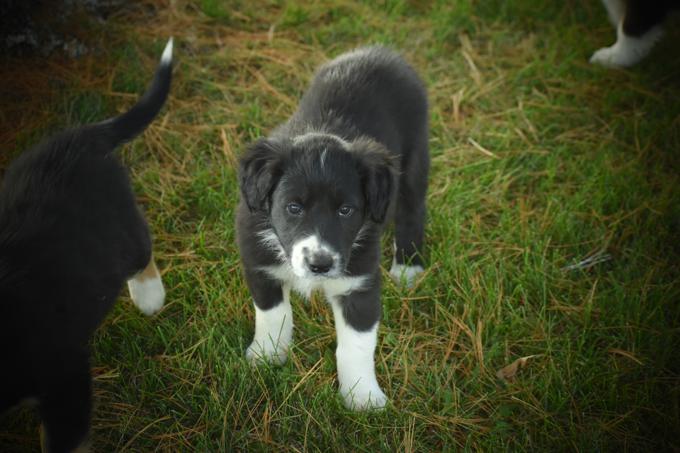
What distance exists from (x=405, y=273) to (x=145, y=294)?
1.38 m

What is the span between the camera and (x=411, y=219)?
338 cm

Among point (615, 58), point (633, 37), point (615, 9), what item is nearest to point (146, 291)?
point (615, 58)

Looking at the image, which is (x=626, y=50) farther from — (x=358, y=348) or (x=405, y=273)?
(x=358, y=348)

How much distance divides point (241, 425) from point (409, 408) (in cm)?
76

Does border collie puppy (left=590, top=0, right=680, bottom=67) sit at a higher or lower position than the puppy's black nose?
lower

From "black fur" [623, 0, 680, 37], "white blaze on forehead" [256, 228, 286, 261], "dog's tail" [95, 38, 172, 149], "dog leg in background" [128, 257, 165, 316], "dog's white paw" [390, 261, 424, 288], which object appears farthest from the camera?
"black fur" [623, 0, 680, 37]

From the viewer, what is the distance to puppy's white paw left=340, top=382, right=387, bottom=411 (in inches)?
109

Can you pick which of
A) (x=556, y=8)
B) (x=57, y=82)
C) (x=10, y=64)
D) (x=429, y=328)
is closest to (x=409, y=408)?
(x=429, y=328)

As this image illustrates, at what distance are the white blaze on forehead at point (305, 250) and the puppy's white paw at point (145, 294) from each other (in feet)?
3.56

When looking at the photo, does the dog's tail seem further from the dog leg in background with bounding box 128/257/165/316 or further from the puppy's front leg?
the puppy's front leg

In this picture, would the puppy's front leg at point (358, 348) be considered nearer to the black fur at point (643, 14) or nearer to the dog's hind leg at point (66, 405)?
the dog's hind leg at point (66, 405)

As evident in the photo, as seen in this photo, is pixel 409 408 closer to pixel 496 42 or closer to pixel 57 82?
pixel 57 82

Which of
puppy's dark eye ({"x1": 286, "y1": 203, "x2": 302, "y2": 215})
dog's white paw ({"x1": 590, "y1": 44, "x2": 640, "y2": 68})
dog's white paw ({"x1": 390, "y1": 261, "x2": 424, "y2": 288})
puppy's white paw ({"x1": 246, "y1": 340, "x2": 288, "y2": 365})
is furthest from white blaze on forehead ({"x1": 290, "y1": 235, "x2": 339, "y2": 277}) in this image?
dog's white paw ({"x1": 590, "y1": 44, "x2": 640, "y2": 68})

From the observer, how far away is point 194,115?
14.0ft
